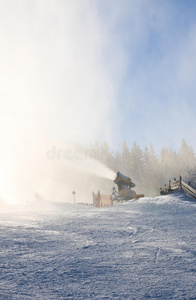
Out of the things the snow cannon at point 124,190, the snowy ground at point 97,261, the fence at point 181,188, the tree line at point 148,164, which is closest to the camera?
the snowy ground at point 97,261

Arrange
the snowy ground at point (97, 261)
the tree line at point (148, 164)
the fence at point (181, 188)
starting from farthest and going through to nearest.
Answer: the tree line at point (148, 164) → the fence at point (181, 188) → the snowy ground at point (97, 261)

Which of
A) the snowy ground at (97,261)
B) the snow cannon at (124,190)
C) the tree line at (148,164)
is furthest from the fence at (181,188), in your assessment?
the tree line at (148,164)

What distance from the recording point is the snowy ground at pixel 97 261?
266 centimetres

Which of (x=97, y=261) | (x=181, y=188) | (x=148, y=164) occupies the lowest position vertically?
(x=97, y=261)

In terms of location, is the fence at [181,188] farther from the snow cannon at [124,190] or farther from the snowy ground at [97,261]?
the snowy ground at [97,261]

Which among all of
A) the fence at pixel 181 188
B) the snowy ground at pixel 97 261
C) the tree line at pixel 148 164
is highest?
the tree line at pixel 148 164

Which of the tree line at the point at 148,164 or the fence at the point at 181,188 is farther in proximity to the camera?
the tree line at the point at 148,164

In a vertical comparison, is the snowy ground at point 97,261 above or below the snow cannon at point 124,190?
below

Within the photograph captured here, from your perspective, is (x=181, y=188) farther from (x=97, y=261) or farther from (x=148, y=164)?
(x=148, y=164)

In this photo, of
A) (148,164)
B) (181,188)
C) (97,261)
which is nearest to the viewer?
(97,261)

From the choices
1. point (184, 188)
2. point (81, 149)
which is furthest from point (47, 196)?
point (184, 188)

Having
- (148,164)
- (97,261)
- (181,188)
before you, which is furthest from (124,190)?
(148,164)

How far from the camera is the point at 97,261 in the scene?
363 centimetres

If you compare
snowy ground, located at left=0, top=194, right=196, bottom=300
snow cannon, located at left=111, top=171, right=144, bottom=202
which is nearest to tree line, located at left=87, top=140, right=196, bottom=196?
snow cannon, located at left=111, top=171, right=144, bottom=202
